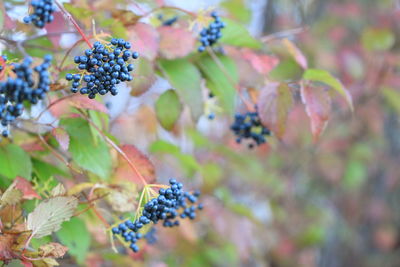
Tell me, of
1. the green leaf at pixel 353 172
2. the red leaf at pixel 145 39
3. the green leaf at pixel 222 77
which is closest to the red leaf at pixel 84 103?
the red leaf at pixel 145 39

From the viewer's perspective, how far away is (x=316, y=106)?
5.04ft

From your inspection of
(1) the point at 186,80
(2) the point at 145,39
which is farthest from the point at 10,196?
(1) the point at 186,80

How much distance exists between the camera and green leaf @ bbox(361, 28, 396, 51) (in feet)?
11.6

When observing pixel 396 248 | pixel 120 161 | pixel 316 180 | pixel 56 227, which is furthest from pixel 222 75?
pixel 396 248

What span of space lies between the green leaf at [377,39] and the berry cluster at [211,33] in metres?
2.30

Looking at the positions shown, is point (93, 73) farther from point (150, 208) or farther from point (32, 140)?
point (32, 140)

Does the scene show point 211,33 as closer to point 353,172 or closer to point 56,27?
Answer: point 56,27

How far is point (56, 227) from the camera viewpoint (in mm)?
1152

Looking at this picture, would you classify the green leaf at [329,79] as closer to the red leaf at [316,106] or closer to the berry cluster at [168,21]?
the red leaf at [316,106]

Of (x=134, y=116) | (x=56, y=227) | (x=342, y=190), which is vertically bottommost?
(x=56, y=227)

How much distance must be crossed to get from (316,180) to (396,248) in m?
1.34

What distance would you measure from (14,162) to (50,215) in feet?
0.96

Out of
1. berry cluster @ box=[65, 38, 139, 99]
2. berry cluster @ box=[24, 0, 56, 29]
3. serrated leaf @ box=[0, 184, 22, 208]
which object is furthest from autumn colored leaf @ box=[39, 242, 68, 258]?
berry cluster @ box=[24, 0, 56, 29]

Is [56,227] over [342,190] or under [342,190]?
under
